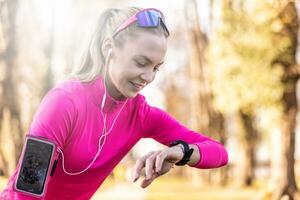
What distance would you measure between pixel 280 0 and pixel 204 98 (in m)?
18.2

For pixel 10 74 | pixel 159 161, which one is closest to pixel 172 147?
pixel 159 161

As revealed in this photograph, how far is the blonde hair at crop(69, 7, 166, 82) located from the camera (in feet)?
8.66

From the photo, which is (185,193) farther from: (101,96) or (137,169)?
(137,169)

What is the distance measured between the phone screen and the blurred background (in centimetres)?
67

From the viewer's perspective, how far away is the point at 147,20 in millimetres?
2506

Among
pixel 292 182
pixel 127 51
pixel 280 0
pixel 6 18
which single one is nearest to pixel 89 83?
pixel 127 51

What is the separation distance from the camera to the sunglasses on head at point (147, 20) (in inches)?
98.5

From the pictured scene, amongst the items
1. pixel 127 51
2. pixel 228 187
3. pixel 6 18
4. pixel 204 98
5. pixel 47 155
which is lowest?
pixel 228 187

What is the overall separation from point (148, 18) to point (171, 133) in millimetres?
649

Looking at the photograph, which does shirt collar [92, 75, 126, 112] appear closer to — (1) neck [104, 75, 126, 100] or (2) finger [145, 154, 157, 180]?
(1) neck [104, 75, 126, 100]

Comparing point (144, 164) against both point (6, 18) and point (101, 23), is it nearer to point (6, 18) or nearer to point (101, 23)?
point (101, 23)

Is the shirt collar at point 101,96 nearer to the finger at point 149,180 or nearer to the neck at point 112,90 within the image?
the neck at point 112,90

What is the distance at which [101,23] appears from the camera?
8.84 feet

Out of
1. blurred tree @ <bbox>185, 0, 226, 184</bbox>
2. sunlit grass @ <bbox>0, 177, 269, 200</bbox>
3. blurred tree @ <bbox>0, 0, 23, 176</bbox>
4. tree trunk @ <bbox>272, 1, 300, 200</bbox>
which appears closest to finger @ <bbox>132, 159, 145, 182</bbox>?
tree trunk @ <bbox>272, 1, 300, 200</bbox>
